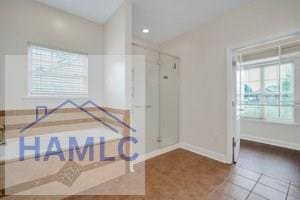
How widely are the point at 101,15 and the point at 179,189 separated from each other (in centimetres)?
298

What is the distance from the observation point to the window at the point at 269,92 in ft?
11.5

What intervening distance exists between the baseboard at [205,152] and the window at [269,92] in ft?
6.95

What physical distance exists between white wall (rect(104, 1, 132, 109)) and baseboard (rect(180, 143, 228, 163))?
175 centimetres

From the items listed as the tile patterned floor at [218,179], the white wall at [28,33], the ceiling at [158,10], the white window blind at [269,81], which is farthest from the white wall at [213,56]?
the white wall at [28,33]

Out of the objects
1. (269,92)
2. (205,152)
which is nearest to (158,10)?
(205,152)

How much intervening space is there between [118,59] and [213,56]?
177cm

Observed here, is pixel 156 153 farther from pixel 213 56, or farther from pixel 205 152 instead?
pixel 213 56

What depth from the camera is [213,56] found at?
2.84 metres

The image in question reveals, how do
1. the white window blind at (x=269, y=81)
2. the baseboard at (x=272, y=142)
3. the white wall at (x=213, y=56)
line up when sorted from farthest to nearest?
1. the white window blind at (x=269, y=81)
2. the baseboard at (x=272, y=142)
3. the white wall at (x=213, y=56)

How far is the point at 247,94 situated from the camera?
14.2 feet

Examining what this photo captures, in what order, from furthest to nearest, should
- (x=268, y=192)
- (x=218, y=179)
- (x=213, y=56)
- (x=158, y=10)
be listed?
(x=213, y=56), (x=158, y=10), (x=218, y=179), (x=268, y=192)

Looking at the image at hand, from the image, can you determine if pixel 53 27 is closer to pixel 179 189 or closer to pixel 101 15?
pixel 101 15

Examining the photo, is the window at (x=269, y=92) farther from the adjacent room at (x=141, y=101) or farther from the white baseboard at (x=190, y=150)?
the white baseboard at (x=190, y=150)

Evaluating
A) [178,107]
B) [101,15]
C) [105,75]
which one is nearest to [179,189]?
[178,107]
